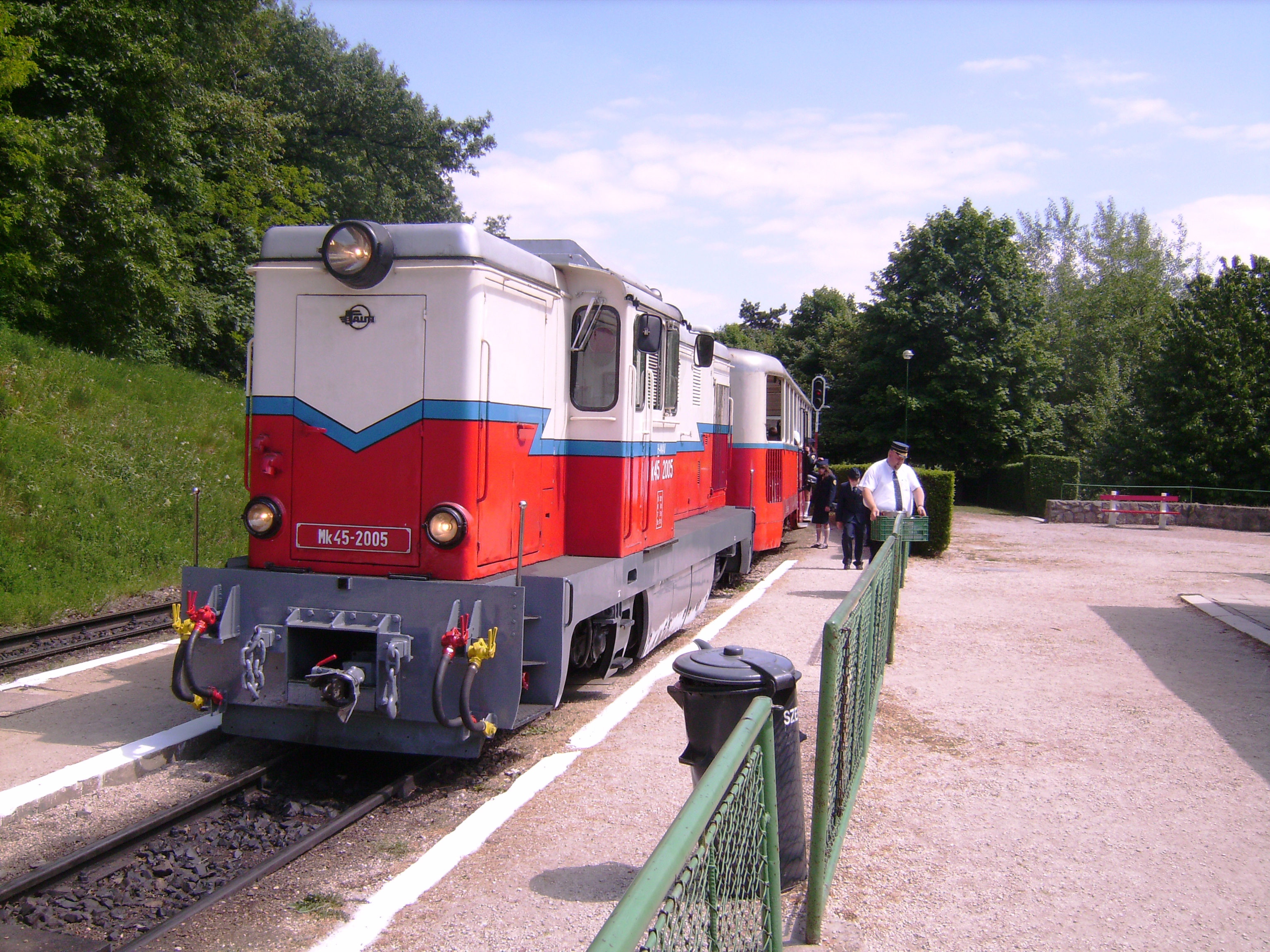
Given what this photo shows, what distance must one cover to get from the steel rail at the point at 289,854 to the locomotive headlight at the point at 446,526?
139 cm

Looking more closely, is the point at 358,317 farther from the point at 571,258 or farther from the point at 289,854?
the point at 289,854

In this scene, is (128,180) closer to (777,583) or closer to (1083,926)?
(777,583)

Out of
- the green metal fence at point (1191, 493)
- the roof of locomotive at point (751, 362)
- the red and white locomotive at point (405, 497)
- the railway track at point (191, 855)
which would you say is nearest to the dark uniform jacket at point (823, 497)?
the roof of locomotive at point (751, 362)

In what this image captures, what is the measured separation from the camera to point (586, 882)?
4098 millimetres

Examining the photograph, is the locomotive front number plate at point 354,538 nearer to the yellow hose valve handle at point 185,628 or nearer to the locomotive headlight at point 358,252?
the yellow hose valve handle at point 185,628

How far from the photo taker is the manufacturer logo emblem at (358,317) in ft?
18.3

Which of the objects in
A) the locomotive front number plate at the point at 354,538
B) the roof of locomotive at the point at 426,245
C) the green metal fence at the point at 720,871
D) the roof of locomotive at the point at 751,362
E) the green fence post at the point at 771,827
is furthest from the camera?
the roof of locomotive at the point at 751,362

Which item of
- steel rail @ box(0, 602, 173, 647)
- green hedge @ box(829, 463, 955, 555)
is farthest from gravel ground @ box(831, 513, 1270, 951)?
steel rail @ box(0, 602, 173, 647)

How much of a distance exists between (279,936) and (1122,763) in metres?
4.99

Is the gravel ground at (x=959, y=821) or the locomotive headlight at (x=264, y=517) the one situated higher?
the locomotive headlight at (x=264, y=517)

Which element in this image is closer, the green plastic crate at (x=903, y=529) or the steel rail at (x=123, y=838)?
the steel rail at (x=123, y=838)

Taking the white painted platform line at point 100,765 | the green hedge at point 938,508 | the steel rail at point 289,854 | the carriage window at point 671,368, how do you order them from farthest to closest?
the green hedge at point 938,508 < the carriage window at point 671,368 < the white painted platform line at point 100,765 < the steel rail at point 289,854

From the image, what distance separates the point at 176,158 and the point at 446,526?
61.6 ft

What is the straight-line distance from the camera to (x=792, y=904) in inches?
153
